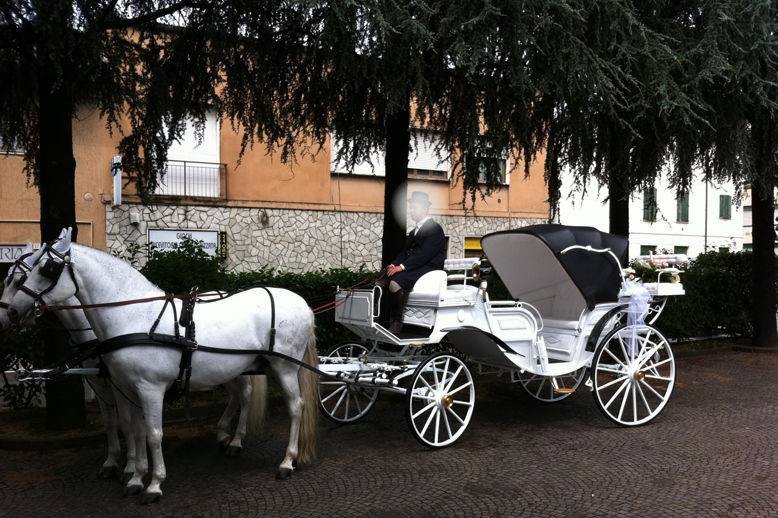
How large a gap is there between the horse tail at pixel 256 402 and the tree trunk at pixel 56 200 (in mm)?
1819

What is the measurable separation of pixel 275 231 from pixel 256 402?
13.8 metres

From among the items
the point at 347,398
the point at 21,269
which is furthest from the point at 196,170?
the point at 21,269

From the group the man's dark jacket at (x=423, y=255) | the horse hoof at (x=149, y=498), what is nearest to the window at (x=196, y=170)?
the man's dark jacket at (x=423, y=255)

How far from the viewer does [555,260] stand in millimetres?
7375

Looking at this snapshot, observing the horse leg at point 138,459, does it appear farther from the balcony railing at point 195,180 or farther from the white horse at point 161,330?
the balcony railing at point 195,180

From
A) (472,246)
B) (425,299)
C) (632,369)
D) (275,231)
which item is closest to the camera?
(425,299)

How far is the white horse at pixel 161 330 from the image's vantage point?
461cm

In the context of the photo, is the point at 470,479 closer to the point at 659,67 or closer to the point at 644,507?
the point at 644,507

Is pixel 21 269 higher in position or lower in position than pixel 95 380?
higher

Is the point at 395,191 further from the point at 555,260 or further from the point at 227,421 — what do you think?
the point at 227,421

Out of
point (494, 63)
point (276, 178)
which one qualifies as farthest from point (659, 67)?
point (276, 178)

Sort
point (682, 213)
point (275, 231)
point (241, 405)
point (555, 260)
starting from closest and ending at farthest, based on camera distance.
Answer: point (241, 405), point (555, 260), point (275, 231), point (682, 213)

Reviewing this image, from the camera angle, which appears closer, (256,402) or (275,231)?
(256,402)

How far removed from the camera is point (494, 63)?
22.8 feet
